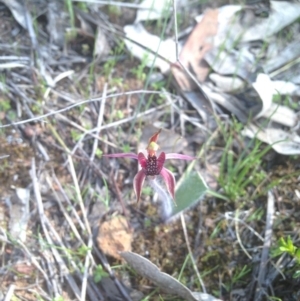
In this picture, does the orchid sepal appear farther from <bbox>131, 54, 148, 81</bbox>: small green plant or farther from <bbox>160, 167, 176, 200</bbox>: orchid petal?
<bbox>131, 54, 148, 81</bbox>: small green plant

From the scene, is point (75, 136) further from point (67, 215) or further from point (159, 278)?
point (159, 278)

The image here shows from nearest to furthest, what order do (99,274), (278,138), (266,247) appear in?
(99,274) < (266,247) < (278,138)

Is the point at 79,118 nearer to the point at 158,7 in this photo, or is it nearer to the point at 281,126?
the point at 158,7

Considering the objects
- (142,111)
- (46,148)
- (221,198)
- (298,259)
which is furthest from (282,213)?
(46,148)

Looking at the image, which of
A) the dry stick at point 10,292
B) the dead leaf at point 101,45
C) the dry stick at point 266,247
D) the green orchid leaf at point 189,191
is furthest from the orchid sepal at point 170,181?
the dead leaf at point 101,45

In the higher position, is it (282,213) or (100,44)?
(100,44)

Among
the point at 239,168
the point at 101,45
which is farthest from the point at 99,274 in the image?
the point at 101,45
